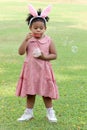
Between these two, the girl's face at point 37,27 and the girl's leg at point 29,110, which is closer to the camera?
the girl's face at point 37,27

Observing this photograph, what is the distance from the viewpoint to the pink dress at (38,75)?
538 cm

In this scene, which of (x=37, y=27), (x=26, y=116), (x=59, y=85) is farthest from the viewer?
(x=59, y=85)

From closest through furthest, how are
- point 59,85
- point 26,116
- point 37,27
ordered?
1. point 37,27
2. point 26,116
3. point 59,85

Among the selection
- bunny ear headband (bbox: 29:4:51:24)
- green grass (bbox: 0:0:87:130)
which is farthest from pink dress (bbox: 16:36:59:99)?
green grass (bbox: 0:0:87:130)

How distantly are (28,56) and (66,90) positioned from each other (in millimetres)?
2360

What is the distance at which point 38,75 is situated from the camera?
5406mm

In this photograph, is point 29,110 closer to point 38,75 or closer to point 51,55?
point 38,75

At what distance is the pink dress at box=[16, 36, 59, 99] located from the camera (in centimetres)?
538

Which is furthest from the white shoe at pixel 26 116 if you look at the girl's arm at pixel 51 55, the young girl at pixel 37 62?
the girl's arm at pixel 51 55

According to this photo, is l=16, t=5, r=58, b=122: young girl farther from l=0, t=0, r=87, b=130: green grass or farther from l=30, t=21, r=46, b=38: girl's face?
l=0, t=0, r=87, b=130: green grass

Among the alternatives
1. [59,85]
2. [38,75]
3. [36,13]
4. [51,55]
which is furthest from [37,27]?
[59,85]

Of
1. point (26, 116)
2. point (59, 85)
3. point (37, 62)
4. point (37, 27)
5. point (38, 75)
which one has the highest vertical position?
point (37, 27)

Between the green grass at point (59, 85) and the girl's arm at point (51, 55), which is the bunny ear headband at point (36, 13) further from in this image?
the green grass at point (59, 85)

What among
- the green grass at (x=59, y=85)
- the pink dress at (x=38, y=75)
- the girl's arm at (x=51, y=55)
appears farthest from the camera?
the green grass at (x=59, y=85)
